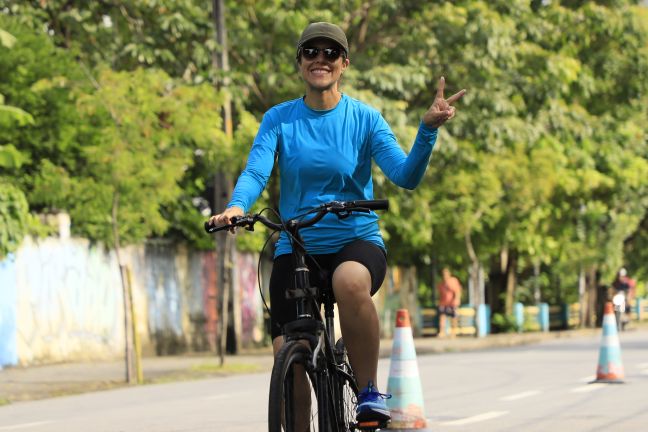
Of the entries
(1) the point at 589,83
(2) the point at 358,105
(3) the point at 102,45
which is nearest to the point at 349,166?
(2) the point at 358,105

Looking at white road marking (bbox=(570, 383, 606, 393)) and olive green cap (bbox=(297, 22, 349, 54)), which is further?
white road marking (bbox=(570, 383, 606, 393))

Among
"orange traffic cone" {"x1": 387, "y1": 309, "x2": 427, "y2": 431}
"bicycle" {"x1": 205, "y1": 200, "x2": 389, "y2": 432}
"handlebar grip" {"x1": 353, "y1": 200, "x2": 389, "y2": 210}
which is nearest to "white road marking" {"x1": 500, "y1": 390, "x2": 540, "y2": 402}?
"orange traffic cone" {"x1": 387, "y1": 309, "x2": 427, "y2": 431}

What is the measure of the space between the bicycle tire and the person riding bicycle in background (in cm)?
6

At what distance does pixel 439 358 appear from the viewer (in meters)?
23.0

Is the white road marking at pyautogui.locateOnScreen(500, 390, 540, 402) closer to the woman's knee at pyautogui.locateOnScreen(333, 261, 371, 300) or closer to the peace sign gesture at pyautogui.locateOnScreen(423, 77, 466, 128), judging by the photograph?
the woman's knee at pyautogui.locateOnScreen(333, 261, 371, 300)

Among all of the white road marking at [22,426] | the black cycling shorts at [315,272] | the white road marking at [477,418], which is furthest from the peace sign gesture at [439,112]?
the white road marking at [22,426]

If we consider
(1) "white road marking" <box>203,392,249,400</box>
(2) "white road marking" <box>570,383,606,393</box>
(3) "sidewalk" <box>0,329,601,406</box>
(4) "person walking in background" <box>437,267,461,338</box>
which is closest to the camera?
(2) "white road marking" <box>570,383,606,393</box>

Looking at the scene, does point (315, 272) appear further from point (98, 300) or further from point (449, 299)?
point (449, 299)

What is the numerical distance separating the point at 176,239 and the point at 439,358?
6.13 metres

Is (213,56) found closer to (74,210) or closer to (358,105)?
(74,210)

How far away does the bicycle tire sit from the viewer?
6414 mm

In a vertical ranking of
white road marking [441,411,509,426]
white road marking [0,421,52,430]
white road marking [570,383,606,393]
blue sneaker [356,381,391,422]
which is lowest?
white road marking [441,411,509,426]

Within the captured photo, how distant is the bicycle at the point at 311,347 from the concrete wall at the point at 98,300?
15053mm

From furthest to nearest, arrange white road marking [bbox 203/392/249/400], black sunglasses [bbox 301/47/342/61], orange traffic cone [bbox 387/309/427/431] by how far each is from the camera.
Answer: white road marking [bbox 203/392/249/400] → orange traffic cone [bbox 387/309/427/431] → black sunglasses [bbox 301/47/342/61]
